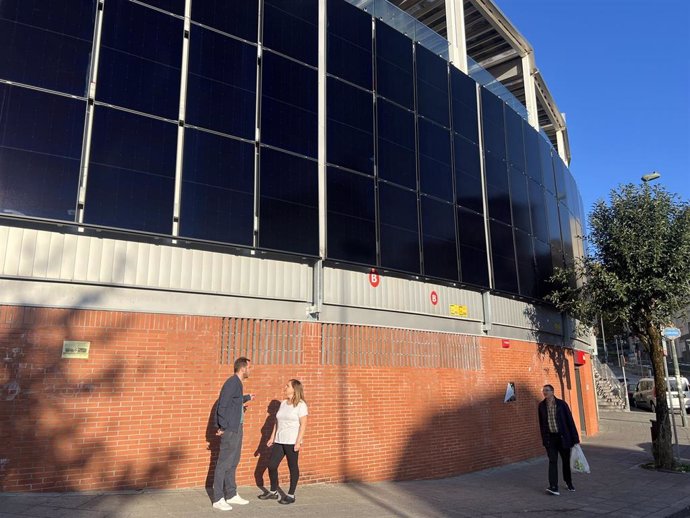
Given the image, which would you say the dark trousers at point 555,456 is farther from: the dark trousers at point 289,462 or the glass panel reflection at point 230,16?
the glass panel reflection at point 230,16

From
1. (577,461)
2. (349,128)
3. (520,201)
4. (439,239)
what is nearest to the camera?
(577,461)

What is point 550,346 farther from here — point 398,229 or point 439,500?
point 439,500

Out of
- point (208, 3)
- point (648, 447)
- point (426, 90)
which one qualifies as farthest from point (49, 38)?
point (648, 447)

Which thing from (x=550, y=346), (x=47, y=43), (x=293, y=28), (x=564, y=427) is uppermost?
(x=293, y=28)

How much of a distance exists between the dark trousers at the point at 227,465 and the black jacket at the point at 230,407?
4.0 inches

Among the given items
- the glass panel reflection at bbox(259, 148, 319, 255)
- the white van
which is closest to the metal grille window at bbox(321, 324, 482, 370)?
the glass panel reflection at bbox(259, 148, 319, 255)

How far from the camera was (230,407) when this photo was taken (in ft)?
22.3

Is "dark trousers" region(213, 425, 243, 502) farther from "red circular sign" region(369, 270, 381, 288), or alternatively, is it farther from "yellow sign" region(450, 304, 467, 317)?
"yellow sign" region(450, 304, 467, 317)

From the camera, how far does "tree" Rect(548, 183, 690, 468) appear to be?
1165 centimetres

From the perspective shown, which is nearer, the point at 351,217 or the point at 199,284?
the point at 199,284

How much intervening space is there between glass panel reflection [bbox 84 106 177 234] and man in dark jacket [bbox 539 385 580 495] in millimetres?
7015

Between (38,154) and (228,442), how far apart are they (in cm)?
460

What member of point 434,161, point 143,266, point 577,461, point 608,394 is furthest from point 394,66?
point 608,394

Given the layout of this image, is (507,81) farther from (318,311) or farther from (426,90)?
(318,311)
